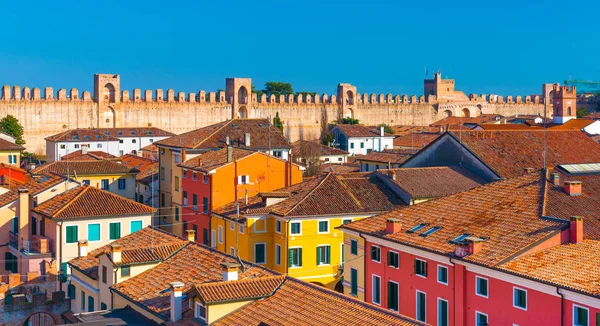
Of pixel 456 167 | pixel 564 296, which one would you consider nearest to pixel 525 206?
pixel 564 296

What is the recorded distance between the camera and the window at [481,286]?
16.6 m

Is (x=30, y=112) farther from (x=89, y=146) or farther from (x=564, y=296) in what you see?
(x=564, y=296)

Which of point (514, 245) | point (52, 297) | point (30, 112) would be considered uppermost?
point (30, 112)

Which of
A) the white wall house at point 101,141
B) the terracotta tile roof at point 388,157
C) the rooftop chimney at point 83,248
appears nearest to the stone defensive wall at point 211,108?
the white wall house at point 101,141

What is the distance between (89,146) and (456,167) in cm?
3089

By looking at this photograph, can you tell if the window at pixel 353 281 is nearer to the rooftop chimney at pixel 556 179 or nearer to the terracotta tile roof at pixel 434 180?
the rooftop chimney at pixel 556 179

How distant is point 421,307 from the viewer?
1839 cm

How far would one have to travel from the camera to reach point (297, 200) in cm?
2534

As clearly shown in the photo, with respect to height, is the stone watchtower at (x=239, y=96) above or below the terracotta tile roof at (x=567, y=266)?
above

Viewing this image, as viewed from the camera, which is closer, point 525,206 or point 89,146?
point 525,206

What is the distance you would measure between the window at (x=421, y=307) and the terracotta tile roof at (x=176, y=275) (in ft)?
11.7

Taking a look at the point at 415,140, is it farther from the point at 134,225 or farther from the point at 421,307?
the point at 421,307

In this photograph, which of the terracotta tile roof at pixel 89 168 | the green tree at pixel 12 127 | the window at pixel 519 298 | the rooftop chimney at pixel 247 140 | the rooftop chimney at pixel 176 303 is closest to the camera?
the rooftop chimney at pixel 176 303

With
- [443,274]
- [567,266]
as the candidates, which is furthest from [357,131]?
[567,266]
